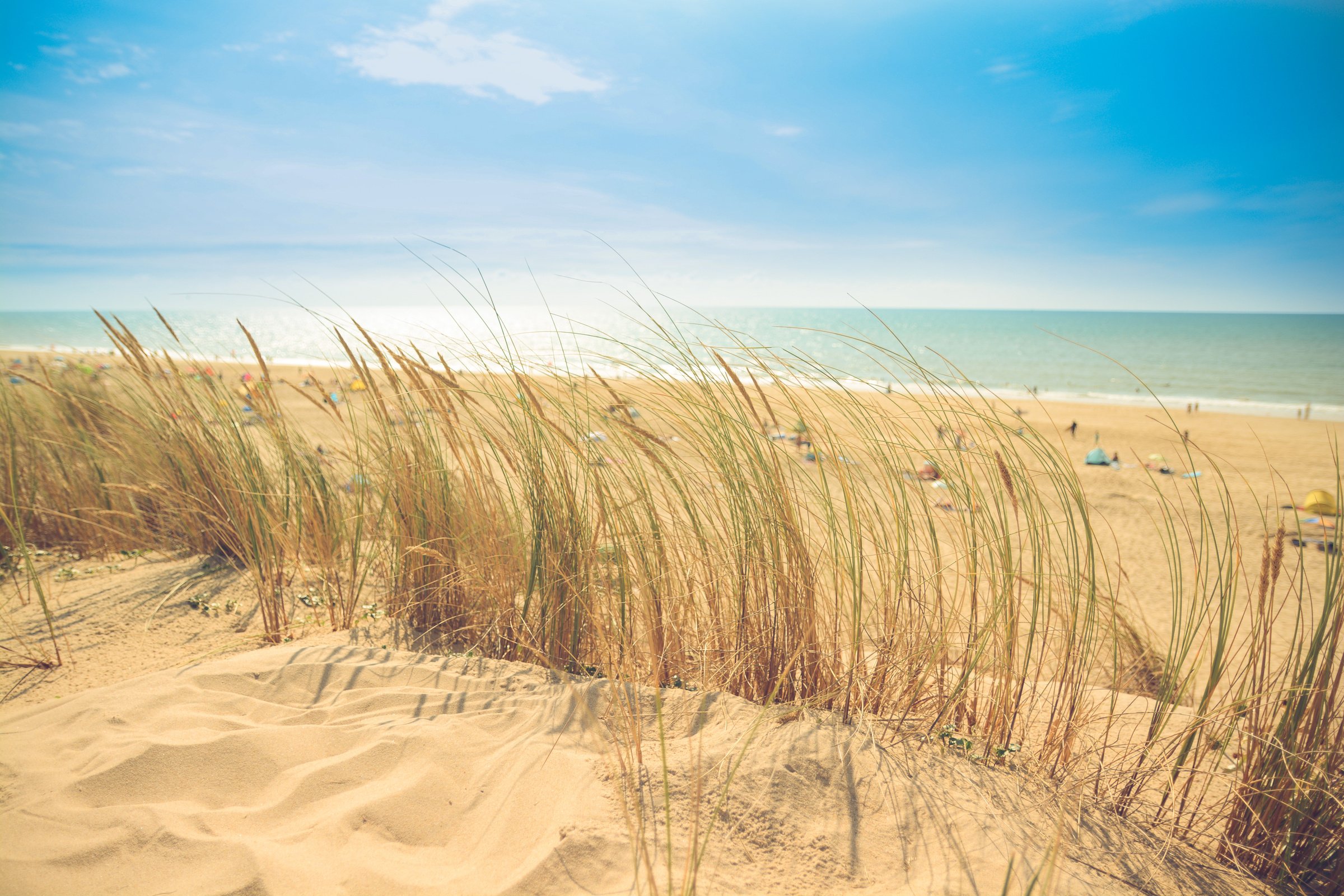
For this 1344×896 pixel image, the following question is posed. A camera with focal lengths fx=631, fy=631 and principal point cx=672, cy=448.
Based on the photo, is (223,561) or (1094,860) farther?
(223,561)

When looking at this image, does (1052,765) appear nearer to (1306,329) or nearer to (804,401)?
(804,401)

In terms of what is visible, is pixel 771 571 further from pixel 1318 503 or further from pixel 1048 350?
pixel 1048 350

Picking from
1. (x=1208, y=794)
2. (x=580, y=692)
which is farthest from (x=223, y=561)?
(x=1208, y=794)

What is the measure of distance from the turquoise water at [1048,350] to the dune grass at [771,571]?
212 millimetres

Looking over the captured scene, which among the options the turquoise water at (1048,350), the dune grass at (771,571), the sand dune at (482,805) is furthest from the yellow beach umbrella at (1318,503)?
the sand dune at (482,805)

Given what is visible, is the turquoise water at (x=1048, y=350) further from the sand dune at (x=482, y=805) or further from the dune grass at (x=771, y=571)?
the sand dune at (x=482, y=805)

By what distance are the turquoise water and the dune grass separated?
212 millimetres

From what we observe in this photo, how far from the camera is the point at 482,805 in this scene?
139 cm

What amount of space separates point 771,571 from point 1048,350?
144 feet

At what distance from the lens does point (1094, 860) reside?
1316 millimetres

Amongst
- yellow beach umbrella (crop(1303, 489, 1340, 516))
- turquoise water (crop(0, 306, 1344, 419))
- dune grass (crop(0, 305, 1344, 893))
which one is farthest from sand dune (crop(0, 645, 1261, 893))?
yellow beach umbrella (crop(1303, 489, 1340, 516))

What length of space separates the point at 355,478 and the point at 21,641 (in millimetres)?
1104

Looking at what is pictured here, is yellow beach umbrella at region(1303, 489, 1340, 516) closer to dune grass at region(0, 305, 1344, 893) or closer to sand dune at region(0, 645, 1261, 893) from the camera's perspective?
dune grass at region(0, 305, 1344, 893)

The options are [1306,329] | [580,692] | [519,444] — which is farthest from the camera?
[1306,329]
